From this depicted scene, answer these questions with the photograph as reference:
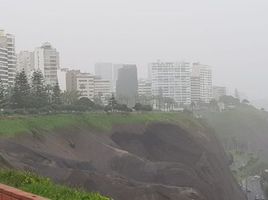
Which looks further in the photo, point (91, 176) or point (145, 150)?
point (145, 150)

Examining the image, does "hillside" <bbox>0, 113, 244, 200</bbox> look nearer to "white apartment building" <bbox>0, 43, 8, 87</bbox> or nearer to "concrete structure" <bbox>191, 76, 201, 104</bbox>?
"white apartment building" <bbox>0, 43, 8, 87</bbox>

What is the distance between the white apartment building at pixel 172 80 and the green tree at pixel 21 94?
3117 inches

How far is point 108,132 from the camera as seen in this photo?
46.1 metres

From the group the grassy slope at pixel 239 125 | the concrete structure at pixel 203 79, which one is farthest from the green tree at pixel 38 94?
the concrete structure at pixel 203 79

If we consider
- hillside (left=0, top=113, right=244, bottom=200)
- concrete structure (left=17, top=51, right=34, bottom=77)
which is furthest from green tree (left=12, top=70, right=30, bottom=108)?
concrete structure (left=17, top=51, right=34, bottom=77)

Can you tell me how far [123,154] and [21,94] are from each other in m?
15.2

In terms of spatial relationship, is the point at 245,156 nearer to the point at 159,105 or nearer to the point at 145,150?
the point at 159,105

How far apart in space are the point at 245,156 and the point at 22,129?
205ft

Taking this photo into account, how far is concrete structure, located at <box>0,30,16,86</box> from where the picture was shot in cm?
7759

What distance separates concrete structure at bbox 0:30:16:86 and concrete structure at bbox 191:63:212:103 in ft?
214

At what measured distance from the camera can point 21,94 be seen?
4903 centimetres

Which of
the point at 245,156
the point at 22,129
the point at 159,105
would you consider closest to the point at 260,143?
the point at 245,156

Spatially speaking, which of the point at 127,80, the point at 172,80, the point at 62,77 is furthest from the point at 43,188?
the point at 172,80

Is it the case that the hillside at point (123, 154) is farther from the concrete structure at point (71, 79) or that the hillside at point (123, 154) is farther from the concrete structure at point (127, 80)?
the concrete structure at point (127, 80)
